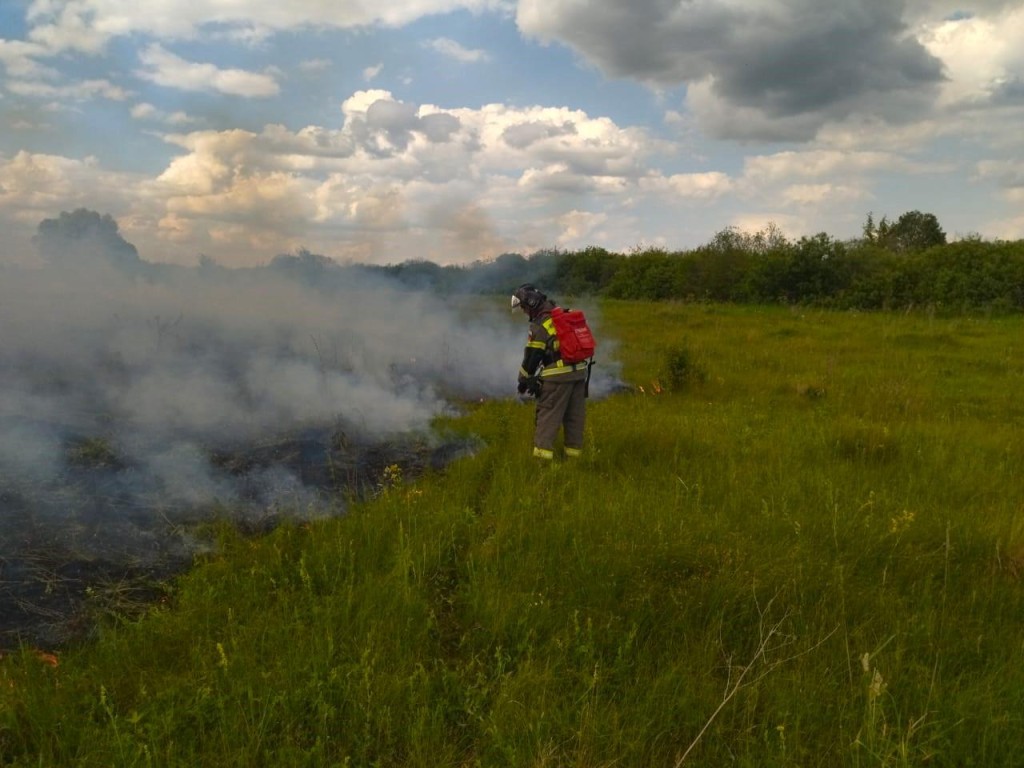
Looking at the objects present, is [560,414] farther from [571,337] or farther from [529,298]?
[529,298]

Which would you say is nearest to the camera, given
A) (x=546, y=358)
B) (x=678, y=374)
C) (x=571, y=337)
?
(x=571, y=337)

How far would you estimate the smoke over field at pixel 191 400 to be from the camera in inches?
194

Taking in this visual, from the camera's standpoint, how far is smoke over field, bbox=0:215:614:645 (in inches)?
194

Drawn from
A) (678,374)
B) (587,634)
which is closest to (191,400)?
(587,634)

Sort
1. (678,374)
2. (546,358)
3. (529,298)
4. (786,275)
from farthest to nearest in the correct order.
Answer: (786,275), (678,374), (529,298), (546,358)

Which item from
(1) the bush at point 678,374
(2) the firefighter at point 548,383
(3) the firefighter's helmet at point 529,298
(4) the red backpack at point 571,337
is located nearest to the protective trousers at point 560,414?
(2) the firefighter at point 548,383

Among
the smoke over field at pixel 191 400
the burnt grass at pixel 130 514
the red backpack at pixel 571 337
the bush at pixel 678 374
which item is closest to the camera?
the burnt grass at pixel 130 514

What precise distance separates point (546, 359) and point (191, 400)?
4.51 meters

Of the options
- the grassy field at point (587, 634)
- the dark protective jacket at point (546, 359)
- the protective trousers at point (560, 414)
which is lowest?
the grassy field at point (587, 634)

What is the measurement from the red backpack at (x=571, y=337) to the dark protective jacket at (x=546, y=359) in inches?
2.1

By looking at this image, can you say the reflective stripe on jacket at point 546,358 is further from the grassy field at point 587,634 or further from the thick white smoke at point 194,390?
the thick white smoke at point 194,390

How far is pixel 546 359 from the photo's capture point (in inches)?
269

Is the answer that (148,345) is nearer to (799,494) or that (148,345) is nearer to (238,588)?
(238,588)

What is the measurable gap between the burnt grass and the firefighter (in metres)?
1.07
